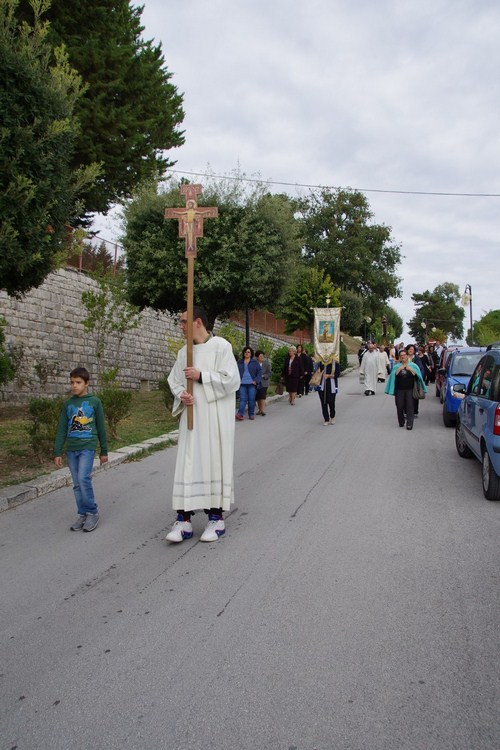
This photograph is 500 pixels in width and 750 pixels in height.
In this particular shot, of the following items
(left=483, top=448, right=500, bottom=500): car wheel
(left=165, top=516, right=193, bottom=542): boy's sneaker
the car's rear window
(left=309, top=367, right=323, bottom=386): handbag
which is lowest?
(left=165, top=516, right=193, bottom=542): boy's sneaker

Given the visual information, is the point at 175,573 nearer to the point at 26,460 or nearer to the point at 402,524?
the point at 402,524

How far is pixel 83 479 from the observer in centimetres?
581

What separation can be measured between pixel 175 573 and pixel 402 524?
2.30 m

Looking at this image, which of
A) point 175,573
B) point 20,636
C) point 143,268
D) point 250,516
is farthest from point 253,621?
point 143,268

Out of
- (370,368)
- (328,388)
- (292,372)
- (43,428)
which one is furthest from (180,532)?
(370,368)

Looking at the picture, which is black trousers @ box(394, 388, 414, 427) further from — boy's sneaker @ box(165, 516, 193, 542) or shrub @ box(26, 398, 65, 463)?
boy's sneaker @ box(165, 516, 193, 542)

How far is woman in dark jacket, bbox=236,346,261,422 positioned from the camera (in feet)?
48.5

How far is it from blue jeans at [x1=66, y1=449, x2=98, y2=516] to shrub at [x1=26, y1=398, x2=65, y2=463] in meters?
2.71

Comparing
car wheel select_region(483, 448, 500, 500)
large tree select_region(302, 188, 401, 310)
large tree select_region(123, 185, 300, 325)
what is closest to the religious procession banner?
large tree select_region(123, 185, 300, 325)

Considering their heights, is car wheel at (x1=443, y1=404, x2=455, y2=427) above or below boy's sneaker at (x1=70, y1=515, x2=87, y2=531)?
above

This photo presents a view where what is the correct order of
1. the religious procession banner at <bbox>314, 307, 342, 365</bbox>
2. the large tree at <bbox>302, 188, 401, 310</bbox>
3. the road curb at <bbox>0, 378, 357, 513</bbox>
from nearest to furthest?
1. the road curb at <bbox>0, 378, 357, 513</bbox>
2. the religious procession banner at <bbox>314, 307, 342, 365</bbox>
3. the large tree at <bbox>302, 188, 401, 310</bbox>

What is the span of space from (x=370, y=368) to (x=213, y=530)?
17390mm

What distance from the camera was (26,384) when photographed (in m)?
14.8

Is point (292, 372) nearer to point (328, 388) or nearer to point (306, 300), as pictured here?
point (328, 388)
